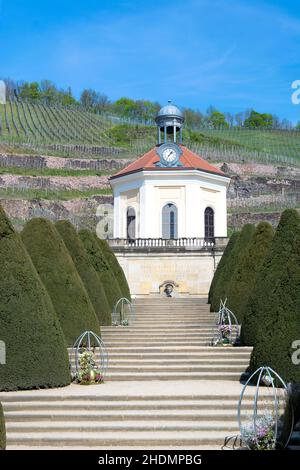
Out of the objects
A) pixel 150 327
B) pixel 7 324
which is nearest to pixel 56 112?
pixel 150 327

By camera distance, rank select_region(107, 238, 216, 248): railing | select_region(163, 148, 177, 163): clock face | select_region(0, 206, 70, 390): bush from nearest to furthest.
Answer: select_region(0, 206, 70, 390): bush, select_region(107, 238, 216, 248): railing, select_region(163, 148, 177, 163): clock face

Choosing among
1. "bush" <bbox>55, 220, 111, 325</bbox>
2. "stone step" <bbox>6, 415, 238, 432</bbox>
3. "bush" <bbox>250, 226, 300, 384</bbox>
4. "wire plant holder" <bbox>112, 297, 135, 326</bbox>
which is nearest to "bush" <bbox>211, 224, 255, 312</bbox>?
"wire plant holder" <bbox>112, 297, 135, 326</bbox>

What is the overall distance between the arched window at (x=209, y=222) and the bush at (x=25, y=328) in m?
26.3

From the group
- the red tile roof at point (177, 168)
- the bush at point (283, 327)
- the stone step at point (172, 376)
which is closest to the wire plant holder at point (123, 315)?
the stone step at point (172, 376)

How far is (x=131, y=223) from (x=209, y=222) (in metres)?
5.11

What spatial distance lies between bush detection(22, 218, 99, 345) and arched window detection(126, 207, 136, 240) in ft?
71.8

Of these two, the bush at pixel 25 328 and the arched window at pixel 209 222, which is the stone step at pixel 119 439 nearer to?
the bush at pixel 25 328

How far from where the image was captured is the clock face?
38594mm

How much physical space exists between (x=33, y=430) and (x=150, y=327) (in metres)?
11.2

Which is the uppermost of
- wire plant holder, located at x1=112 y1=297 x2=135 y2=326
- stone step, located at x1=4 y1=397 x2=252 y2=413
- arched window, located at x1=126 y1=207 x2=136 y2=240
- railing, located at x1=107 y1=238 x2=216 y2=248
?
arched window, located at x1=126 y1=207 x2=136 y2=240

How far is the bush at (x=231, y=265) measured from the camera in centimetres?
2427

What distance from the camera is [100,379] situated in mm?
14070

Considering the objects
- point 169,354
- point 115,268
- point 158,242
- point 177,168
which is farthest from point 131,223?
point 169,354

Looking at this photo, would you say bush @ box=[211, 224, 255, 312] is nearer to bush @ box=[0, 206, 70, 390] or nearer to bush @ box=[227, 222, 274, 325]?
bush @ box=[227, 222, 274, 325]
